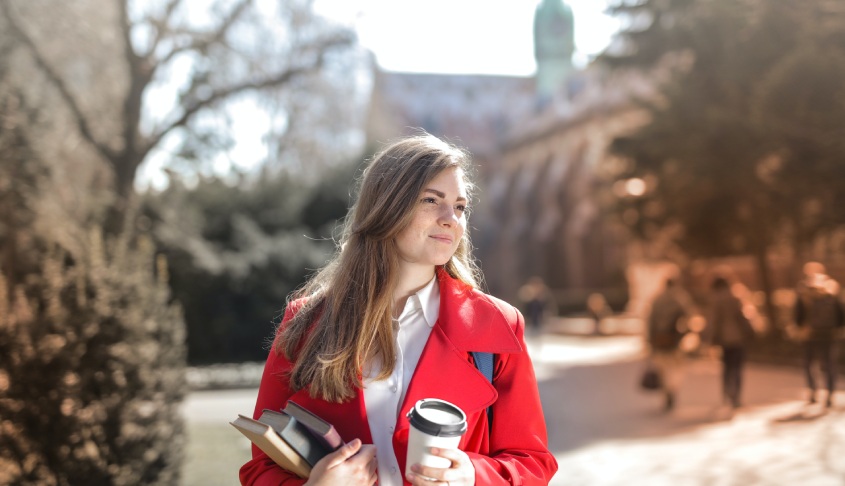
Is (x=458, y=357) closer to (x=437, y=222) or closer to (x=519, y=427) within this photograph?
(x=519, y=427)

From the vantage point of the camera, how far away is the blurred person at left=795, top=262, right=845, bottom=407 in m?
12.7

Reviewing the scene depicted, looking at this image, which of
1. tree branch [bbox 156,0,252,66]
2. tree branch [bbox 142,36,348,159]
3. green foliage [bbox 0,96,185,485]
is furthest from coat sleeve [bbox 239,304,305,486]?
tree branch [bbox 156,0,252,66]

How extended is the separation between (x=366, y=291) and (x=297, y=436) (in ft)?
1.45

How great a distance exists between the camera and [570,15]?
8838 centimetres

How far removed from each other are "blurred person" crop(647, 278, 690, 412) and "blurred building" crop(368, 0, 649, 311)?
10.5 meters

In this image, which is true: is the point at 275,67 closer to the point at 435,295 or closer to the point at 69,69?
the point at 69,69

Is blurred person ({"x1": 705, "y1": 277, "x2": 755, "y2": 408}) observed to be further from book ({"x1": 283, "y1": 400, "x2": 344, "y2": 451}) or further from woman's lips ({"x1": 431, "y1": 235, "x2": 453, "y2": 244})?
book ({"x1": 283, "y1": 400, "x2": 344, "y2": 451})

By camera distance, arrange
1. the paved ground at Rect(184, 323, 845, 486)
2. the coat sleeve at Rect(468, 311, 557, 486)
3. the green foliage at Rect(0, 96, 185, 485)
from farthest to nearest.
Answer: the paved ground at Rect(184, 323, 845, 486) → the green foliage at Rect(0, 96, 185, 485) → the coat sleeve at Rect(468, 311, 557, 486)

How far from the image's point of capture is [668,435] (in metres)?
11.9

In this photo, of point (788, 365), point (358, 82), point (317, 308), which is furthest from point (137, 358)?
point (788, 365)

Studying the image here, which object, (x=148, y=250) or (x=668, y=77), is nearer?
(x=148, y=250)

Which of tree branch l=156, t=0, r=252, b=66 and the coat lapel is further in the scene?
tree branch l=156, t=0, r=252, b=66

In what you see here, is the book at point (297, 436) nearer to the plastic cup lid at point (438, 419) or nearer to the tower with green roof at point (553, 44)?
the plastic cup lid at point (438, 419)

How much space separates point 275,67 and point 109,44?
2659mm
